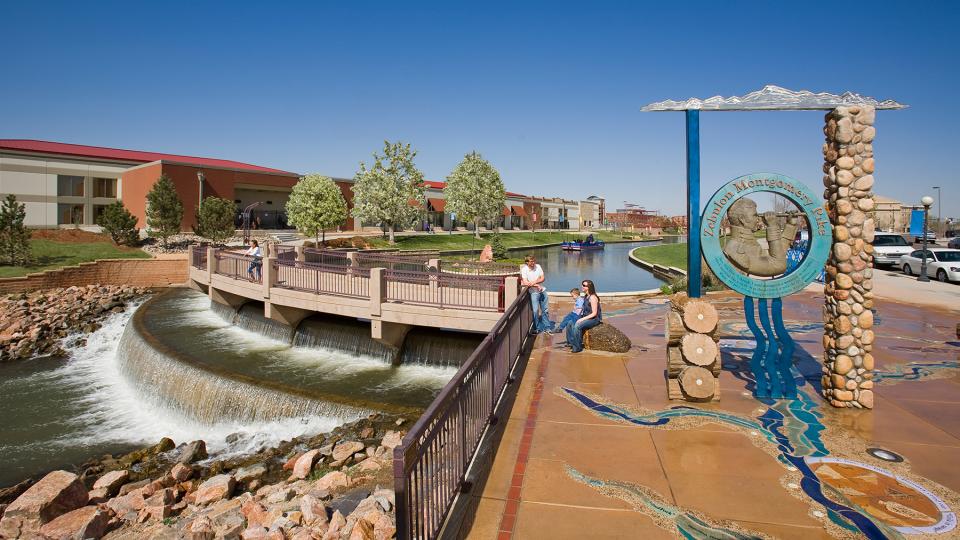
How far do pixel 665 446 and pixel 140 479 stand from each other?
958 centimetres

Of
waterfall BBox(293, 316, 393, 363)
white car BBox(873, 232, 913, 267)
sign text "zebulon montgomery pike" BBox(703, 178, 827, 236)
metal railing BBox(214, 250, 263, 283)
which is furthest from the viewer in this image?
white car BBox(873, 232, 913, 267)

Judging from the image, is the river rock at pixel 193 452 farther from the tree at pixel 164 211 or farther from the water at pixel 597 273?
the tree at pixel 164 211

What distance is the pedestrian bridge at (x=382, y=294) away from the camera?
13.6 metres

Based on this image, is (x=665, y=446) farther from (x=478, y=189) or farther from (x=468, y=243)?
(x=478, y=189)

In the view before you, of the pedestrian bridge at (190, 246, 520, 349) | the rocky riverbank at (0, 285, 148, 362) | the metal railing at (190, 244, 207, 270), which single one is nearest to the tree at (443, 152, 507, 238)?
the rocky riverbank at (0, 285, 148, 362)

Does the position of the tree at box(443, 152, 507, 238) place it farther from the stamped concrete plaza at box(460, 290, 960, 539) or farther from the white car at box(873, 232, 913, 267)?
the stamped concrete plaza at box(460, 290, 960, 539)

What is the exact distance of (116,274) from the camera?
30.5 meters

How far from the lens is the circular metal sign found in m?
7.30

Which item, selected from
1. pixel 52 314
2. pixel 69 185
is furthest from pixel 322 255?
pixel 69 185

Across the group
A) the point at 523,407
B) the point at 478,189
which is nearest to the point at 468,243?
the point at 478,189

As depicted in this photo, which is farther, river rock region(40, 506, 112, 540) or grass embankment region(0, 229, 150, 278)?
grass embankment region(0, 229, 150, 278)

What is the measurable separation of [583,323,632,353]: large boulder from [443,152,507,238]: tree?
171 feet

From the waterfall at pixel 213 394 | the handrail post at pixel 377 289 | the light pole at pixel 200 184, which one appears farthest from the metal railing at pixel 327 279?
the light pole at pixel 200 184

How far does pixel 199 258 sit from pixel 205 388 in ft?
44.2
